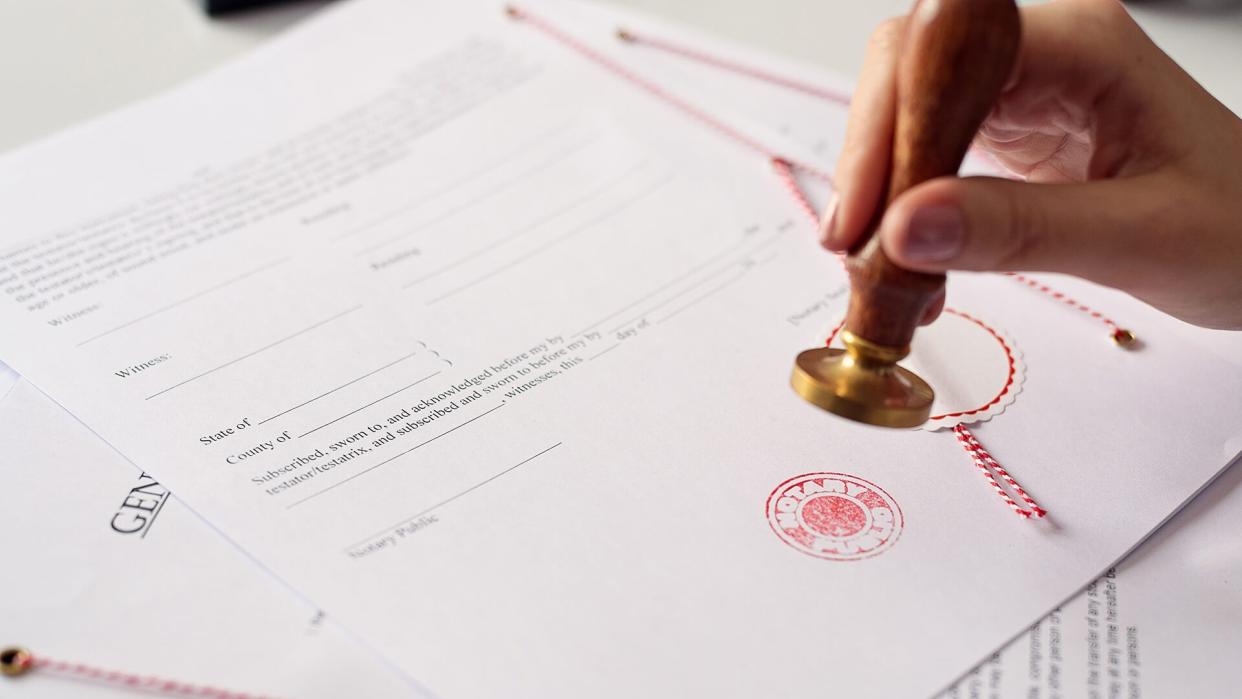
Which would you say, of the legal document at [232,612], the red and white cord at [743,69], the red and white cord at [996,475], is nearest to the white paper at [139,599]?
the legal document at [232,612]

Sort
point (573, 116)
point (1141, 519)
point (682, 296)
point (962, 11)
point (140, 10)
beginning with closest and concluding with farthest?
point (962, 11)
point (1141, 519)
point (682, 296)
point (573, 116)
point (140, 10)

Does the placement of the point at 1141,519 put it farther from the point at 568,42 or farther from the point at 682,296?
the point at 568,42

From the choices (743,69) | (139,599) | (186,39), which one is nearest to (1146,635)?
(139,599)

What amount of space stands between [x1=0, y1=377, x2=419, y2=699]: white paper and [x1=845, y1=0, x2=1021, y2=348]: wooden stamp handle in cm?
24

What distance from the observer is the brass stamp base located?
46 centimetres

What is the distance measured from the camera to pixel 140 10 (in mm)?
927

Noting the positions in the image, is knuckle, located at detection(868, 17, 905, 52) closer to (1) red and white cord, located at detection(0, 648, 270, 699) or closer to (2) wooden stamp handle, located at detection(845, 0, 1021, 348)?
(2) wooden stamp handle, located at detection(845, 0, 1021, 348)

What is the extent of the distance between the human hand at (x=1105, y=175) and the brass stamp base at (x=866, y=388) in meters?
0.05

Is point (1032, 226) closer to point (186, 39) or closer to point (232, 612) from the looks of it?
point (232, 612)

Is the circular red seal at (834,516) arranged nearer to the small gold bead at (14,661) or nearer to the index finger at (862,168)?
the index finger at (862,168)

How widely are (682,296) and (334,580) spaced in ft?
0.87

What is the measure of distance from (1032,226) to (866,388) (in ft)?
0.31

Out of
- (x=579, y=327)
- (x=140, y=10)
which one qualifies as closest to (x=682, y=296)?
(x=579, y=327)

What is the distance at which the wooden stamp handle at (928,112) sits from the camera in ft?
1.35
